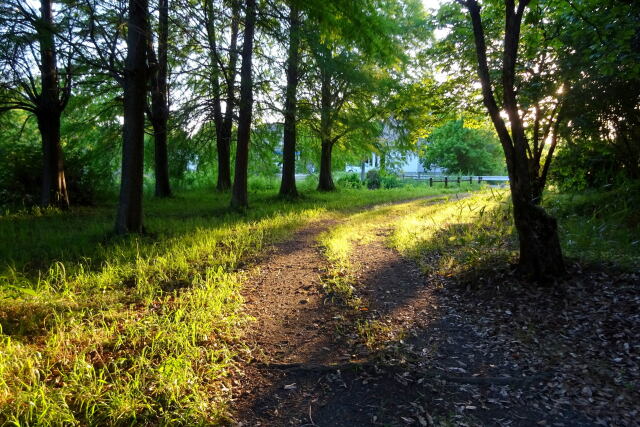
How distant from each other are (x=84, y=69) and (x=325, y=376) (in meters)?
8.70

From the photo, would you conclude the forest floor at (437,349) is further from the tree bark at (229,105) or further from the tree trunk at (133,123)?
the tree bark at (229,105)

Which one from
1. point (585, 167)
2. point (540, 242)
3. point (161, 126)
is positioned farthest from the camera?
point (161, 126)

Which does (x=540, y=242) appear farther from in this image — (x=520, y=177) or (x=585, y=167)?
(x=585, y=167)

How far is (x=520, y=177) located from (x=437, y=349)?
8.20 ft

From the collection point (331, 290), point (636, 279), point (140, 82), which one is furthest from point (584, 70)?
point (140, 82)

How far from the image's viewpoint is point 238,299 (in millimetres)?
4449

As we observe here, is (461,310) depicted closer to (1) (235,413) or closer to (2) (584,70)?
(1) (235,413)

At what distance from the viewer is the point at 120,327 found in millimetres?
3512

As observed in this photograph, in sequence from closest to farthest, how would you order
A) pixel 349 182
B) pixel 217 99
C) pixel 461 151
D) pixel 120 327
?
pixel 120 327 < pixel 217 99 < pixel 349 182 < pixel 461 151

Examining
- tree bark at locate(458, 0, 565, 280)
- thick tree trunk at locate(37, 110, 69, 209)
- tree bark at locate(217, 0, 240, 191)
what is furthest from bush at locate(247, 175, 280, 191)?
tree bark at locate(458, 0, 565, 280)

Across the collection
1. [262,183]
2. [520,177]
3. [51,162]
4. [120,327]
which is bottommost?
[120,327]

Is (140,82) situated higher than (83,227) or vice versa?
(140,82)

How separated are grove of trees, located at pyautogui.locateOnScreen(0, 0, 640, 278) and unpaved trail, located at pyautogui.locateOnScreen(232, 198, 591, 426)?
1.76m

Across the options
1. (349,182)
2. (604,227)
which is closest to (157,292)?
(604,227)
